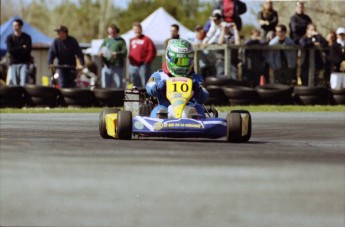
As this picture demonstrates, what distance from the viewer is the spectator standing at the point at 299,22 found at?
17.9 meters

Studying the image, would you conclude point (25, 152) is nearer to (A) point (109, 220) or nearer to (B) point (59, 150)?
(B) point (59, 150)

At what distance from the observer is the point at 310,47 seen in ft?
59.5

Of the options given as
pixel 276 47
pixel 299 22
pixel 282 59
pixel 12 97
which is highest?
pixel 299 22

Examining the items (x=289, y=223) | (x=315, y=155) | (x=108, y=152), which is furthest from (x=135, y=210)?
(x=315, y=155)

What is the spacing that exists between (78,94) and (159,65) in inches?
158

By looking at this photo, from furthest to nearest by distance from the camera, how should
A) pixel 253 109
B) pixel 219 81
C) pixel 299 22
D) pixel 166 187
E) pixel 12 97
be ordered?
pixel 299 22, pixel 219 81, pixel 12 97, pixel 253 109, pixel 166 187

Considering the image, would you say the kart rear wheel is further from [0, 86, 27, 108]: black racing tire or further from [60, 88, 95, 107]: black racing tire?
[0, 86, 27, 108]: black racing tire

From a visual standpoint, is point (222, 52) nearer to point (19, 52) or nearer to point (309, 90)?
point (309, 90)

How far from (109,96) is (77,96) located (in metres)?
0.54

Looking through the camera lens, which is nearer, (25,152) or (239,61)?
(25,152)

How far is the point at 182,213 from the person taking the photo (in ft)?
18.2

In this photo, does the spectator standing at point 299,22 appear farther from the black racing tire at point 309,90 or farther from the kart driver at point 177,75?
the kart driver at point 177,75

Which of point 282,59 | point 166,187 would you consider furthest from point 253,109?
point 166,187

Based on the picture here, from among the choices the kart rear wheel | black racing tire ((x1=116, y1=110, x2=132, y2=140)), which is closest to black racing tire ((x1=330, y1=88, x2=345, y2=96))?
the kart rear wheel
